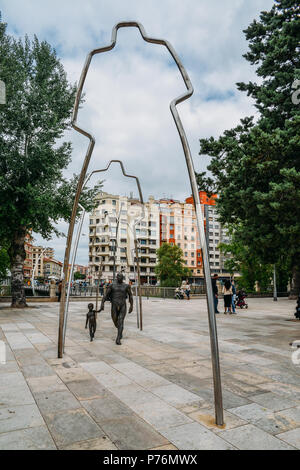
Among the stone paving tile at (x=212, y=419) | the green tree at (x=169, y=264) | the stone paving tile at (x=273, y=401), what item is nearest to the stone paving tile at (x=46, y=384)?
the stone paving tile at (x=212, y=419)

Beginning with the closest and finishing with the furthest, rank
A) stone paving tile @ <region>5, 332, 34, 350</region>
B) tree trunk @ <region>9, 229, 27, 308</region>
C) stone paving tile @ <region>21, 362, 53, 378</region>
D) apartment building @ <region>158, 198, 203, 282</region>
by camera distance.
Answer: stone paving tile @ <region>21, 362, 53, 378</region>
stone paving tile @ <region>5, 332, 34, 350</region>
tree trunk @ <region>9, 229, 27, 308</region>
apartment building @ <region>158, 198, 203, 282</region>

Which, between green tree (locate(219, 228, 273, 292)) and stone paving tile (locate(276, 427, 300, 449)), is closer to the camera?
stone paving tile (locate(276, 427, 300, 449))

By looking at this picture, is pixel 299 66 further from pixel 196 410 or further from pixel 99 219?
pixel 99 219

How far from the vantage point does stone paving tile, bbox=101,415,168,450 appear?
3.06m

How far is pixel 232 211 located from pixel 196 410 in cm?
990

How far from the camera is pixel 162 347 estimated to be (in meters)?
7.82

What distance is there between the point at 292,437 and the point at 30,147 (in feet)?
55.9

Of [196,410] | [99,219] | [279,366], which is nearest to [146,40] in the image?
[196,410]

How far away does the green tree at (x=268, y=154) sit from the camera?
35.2 ft

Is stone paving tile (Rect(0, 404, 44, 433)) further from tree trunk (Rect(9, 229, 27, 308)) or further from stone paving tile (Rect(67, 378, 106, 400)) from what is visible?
tree trunk (Rect(9, 229, 27, 308))

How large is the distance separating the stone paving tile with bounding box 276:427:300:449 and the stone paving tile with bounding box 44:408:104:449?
5.78 feet

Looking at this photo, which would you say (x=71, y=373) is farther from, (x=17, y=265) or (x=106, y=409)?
(x=17, y=265)

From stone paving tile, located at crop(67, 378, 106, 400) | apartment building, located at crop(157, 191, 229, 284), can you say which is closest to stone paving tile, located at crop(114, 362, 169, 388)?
stone paving tile, located at crop(67, 378, 106, 400)

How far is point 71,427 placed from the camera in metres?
3.41
